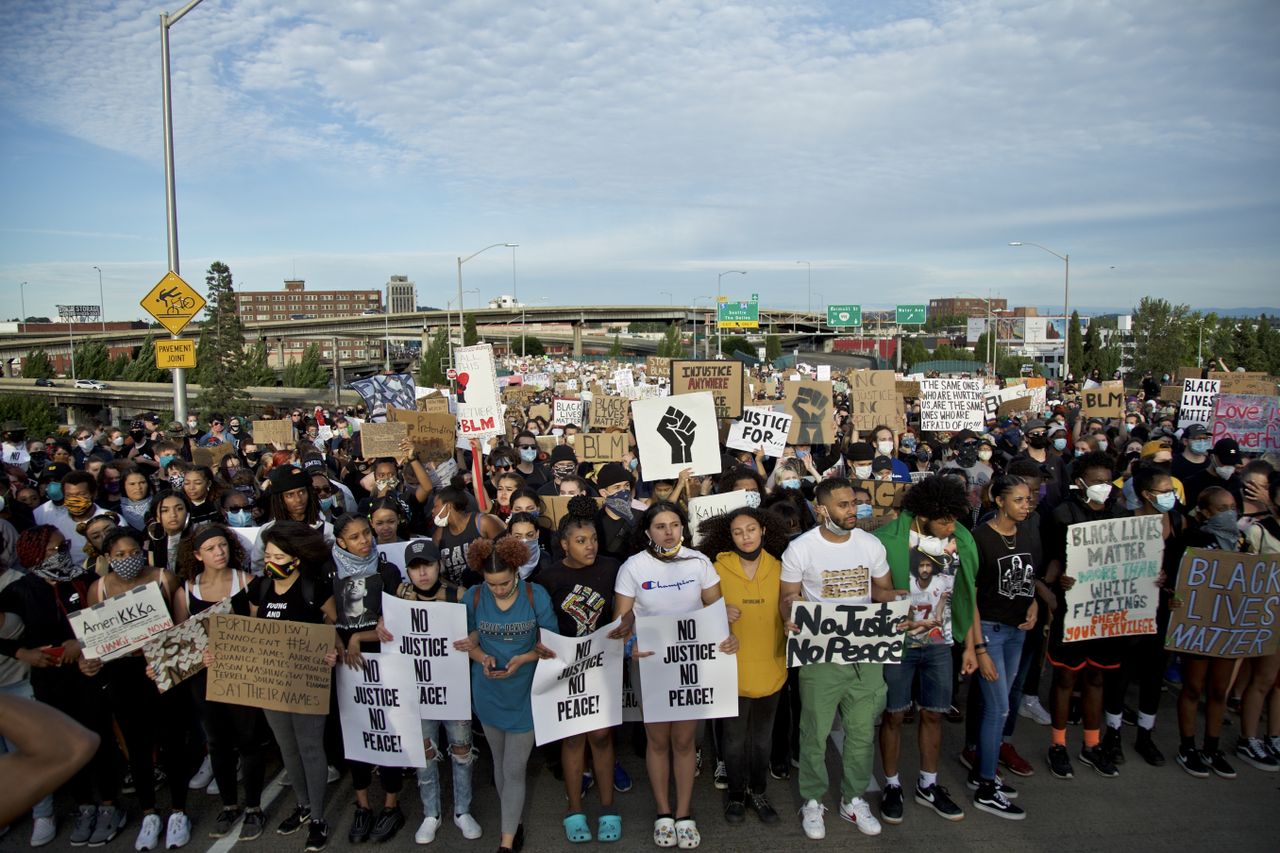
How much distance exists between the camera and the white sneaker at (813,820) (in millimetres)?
4855

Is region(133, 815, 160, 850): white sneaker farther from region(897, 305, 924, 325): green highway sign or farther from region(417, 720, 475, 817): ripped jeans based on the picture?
region(897, 305, 924, 325): green highway sign

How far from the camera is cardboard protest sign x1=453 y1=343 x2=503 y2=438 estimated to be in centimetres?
923

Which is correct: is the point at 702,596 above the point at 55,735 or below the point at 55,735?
below

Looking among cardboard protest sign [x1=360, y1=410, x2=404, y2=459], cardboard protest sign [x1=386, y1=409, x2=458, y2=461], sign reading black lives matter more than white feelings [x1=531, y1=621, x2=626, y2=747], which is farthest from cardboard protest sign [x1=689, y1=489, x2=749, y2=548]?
cardboard protest sign [x1=386, y1=409, x2=458, y2=461]

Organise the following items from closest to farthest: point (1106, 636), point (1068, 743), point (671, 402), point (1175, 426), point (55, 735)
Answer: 1. point (55, 735)
2. point (1106, 636)
3. point (1068, 743)
4. point (671, 402)
5. point (1175, 426)

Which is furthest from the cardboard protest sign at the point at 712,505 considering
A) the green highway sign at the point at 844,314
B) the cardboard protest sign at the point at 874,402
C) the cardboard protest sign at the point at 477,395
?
the green highway sign at the point at 844,314

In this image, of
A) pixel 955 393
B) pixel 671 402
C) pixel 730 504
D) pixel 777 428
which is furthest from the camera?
pixel 955 393

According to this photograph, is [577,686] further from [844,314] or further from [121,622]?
[844,314]

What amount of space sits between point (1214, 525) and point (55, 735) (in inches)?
251

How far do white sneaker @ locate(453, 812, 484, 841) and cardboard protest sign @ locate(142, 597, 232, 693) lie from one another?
173 centimetres

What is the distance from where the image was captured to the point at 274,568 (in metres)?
5.07

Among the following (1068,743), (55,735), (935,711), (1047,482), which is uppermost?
(55,735)

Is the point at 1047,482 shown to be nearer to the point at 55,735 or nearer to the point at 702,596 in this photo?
the point at 702,596

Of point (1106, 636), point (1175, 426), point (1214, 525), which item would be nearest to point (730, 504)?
point (1106, 636)
